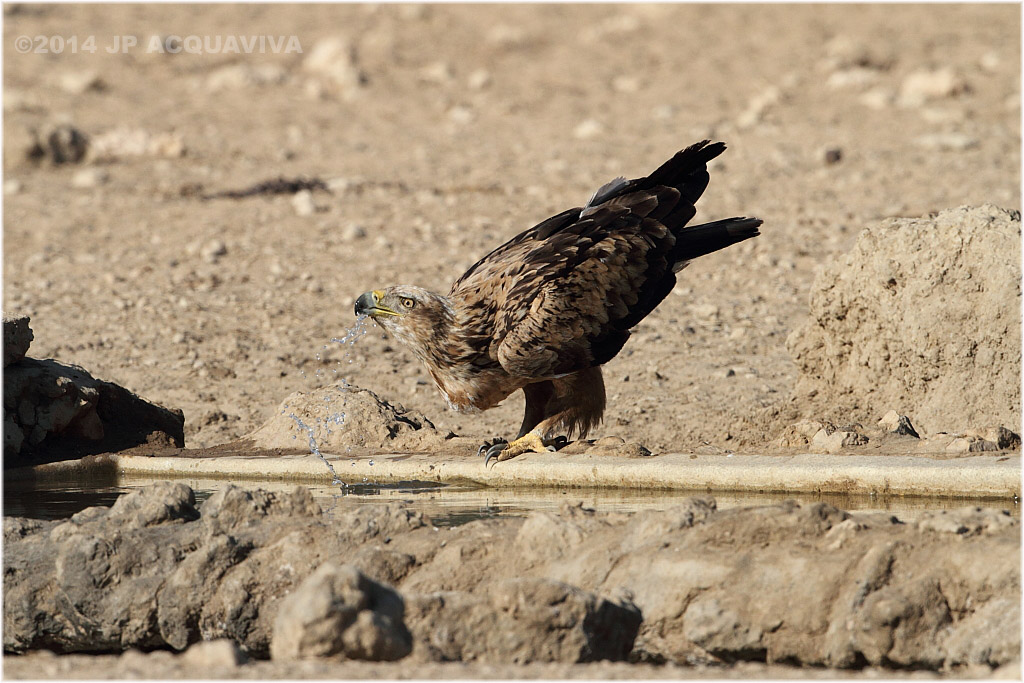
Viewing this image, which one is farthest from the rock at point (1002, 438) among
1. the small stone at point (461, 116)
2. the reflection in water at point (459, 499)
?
the small stone at point (461, 116)

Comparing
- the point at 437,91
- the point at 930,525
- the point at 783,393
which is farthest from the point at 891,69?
the point at 930,525

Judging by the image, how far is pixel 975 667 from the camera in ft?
12.2

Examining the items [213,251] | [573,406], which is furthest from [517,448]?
[213,251]

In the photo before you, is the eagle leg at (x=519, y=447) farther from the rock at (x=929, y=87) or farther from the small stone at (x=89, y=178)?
the rock at (x=929, y=87)

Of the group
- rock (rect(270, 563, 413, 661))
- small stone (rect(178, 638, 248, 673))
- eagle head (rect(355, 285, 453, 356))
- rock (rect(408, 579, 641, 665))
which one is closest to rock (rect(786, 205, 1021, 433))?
eagle head (rect(355, 285, 453, 356))

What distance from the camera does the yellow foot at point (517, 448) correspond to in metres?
6.31

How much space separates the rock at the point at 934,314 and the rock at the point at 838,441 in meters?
1.12

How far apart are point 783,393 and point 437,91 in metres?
12.5

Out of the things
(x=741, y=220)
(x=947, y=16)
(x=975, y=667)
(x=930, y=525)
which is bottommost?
(x=975, y=667)

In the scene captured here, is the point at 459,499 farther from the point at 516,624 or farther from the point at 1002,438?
the point at 1002,438

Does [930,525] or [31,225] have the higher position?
[31,225]

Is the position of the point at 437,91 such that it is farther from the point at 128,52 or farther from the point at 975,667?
the point at 975,667

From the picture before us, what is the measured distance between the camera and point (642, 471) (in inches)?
227

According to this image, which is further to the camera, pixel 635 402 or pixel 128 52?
pixel 128 52
